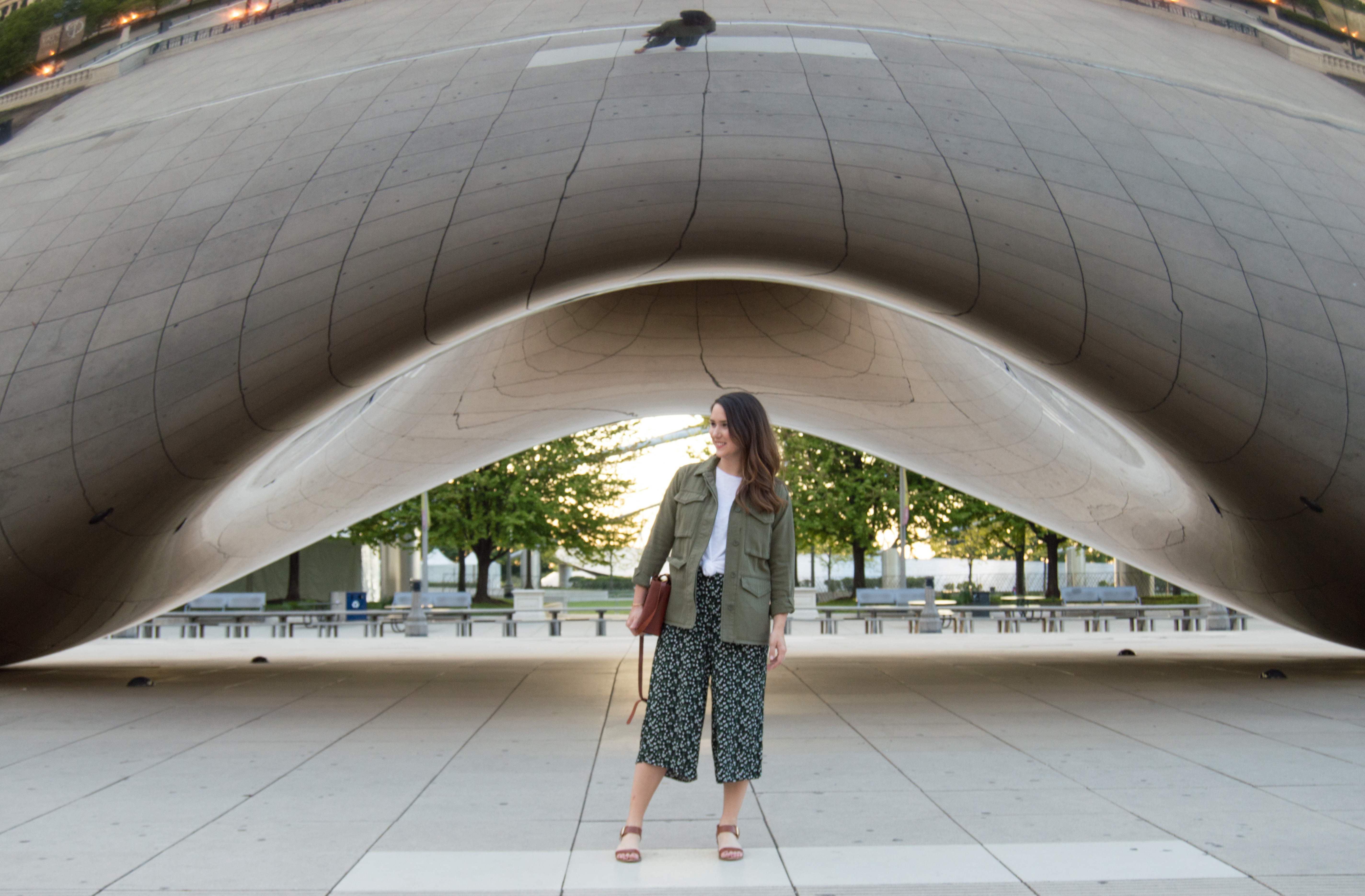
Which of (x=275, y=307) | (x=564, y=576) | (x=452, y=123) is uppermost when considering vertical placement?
(x=452, y=123)

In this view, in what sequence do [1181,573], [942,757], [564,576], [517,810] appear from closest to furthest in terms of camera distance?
1. [517,810]
2. [942,757]
3. [1181,573]
4. [564,576]

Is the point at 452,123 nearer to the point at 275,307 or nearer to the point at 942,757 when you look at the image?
the point at 275,307

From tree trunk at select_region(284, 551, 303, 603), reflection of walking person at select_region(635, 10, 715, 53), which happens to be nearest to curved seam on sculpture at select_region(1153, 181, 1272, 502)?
reflection of walking person at select_region(635, 10, 715, 53)

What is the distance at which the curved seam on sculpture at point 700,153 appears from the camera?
8.11 metres

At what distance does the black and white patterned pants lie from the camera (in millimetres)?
4062

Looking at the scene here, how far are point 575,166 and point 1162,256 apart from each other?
14.3 feet

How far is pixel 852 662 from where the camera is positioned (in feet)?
40.9

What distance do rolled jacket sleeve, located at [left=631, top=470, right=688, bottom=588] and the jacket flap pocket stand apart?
13.0 inches

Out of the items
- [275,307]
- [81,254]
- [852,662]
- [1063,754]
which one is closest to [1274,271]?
[1063,754]

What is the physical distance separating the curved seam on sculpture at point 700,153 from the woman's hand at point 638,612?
186 inches

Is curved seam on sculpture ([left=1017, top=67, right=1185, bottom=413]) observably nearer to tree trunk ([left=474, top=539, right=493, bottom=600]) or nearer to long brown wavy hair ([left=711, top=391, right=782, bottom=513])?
long brown wavy hair ([left=711, top=391, right=782, bottom=513])

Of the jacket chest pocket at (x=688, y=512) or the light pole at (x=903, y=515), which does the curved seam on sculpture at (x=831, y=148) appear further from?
the light pole at (x=903, y=515)

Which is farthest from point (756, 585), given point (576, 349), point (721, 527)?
point (576, 349)

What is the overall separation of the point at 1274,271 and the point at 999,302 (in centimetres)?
199
